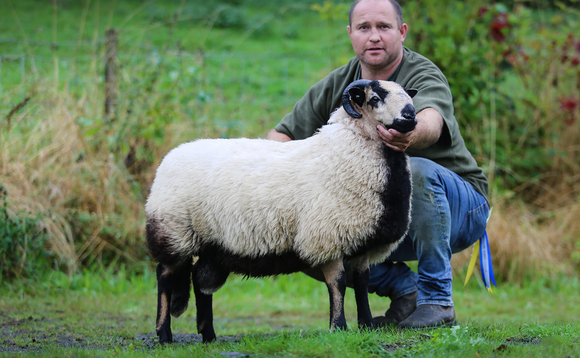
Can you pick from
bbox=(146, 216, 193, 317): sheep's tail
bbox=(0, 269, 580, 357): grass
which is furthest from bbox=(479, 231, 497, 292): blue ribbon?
bbox=(146, 216, 193, 317): sheep's tail

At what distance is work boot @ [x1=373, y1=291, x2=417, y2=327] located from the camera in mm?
3984

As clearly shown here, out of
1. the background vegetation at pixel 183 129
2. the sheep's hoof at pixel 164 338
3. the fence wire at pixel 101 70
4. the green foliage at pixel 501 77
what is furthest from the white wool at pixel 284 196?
the green foliage at pixel 501 77

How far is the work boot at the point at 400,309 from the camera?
13.1 ft

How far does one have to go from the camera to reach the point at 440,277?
3.48 m

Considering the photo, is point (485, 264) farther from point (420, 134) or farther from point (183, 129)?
point (183, 129)

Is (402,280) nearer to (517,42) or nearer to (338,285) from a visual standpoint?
(338,285)

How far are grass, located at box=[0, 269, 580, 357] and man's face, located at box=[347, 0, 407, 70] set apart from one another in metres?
1.82

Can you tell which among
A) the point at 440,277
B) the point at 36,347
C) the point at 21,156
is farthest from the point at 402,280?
the point at 21,156

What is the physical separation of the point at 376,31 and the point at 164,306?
7.40 feet

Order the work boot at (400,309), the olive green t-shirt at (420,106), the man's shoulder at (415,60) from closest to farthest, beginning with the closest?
the olive green t-shirt at (420,106)
the man's shoulder at (415,60)
the work boot at (400,309)

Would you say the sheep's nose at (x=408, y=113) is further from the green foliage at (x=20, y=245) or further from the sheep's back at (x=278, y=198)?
the green foliage at (x=20, y=245)

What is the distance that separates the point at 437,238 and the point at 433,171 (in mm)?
431

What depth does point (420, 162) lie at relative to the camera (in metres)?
3.56

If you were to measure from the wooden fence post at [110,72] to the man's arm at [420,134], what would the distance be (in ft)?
15.6
